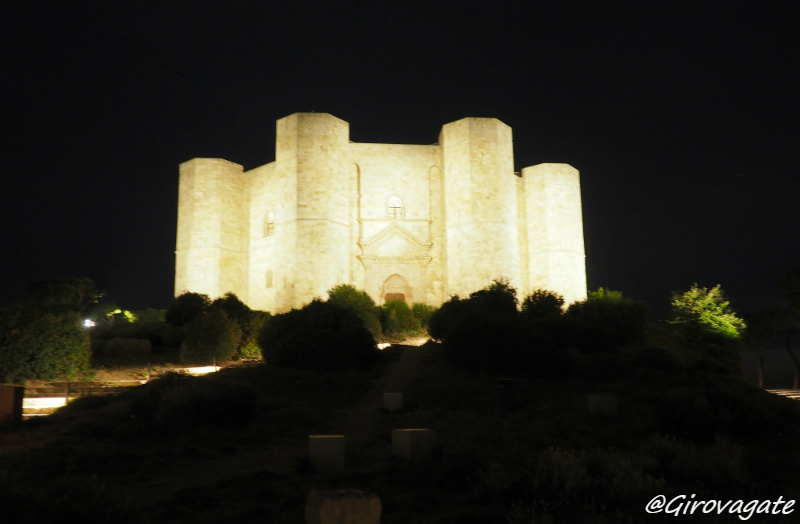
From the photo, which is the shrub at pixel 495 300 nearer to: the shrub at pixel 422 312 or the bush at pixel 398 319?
the bush at pixel 398 319

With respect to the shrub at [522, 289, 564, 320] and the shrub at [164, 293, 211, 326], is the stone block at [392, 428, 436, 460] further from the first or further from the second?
the shrub at [164, 293, 211, 326]

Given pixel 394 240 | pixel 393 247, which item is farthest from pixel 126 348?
pixel 394 240

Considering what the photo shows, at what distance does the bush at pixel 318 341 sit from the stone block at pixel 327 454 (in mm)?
7910

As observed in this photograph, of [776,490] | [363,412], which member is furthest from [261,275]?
[776,490]

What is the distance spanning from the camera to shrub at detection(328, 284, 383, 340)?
69.7 feet

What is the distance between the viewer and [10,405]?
909 cm

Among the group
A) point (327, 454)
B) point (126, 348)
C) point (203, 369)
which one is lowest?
point (327, 454)

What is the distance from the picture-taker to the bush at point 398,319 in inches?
966

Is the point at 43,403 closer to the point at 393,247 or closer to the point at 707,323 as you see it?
the point at 393,247

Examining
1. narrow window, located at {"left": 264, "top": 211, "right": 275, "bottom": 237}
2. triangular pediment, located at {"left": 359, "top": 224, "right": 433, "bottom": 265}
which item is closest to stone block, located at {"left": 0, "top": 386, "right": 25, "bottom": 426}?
triangular pediment, located at {"left": 359, "top": 224, "right": 433, "bottom": 265}

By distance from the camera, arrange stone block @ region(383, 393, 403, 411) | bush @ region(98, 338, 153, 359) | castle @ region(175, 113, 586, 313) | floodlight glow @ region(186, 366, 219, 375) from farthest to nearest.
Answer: castle @ region(175, 113, 586, 313) < bush @ region(98, 338, 153, 359) < floodlight glow @ region(186, 366, 219, 375) < stone block @ region(383, 393, 403, 411)

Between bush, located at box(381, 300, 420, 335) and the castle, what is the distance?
3180 mm

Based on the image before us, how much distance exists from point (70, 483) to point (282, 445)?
10.6 ft

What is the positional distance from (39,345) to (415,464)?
936 centimetres
